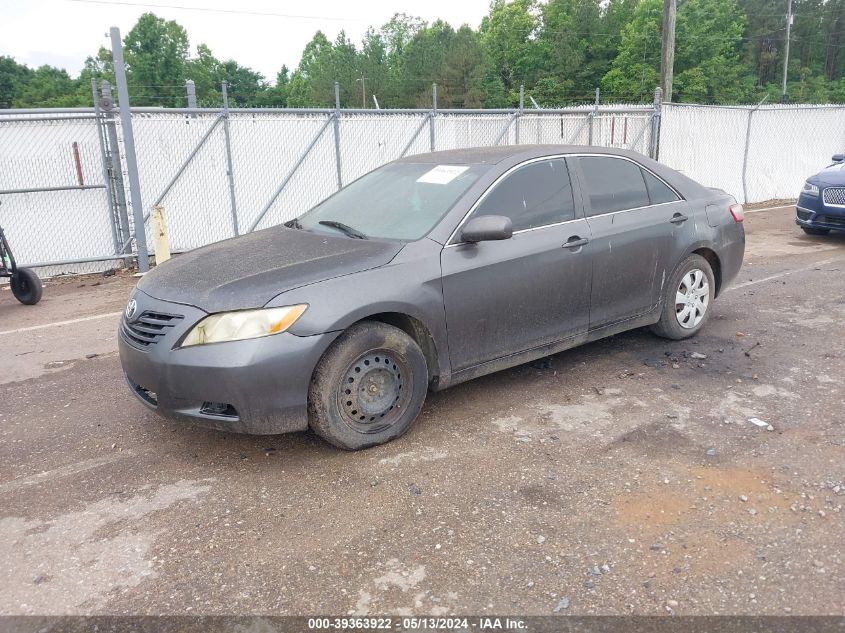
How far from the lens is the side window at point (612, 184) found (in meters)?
5.04

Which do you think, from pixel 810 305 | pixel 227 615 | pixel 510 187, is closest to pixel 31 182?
pixel 510 187

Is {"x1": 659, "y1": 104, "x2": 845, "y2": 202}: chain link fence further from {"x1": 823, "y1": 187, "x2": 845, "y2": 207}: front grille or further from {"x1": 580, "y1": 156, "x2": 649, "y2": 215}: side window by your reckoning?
{"x1": 580, "y1": 156, "x2": 649, "y2": 215}: side window

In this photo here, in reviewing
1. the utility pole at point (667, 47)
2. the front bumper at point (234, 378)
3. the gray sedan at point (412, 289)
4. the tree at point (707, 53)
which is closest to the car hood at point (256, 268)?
the gray sedan at point (412, 289)

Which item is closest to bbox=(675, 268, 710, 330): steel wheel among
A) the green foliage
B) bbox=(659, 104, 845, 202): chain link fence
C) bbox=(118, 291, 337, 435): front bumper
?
bbox=(118, 291, 337, 435): front bumper

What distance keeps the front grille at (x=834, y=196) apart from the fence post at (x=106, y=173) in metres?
10.5

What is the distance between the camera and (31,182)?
962 centimetres

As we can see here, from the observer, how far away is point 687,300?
5.70m

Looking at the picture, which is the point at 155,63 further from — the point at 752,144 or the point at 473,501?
the point at 473,501

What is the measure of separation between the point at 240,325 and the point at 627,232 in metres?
2.92

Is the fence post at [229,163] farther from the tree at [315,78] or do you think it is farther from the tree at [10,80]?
the tree at [10,80]

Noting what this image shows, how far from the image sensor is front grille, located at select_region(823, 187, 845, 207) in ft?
33.8

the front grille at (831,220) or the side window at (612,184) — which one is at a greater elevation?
the side window at (612,184)

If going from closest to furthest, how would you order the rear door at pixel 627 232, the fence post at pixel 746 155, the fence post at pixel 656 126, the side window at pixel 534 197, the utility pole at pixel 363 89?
1. the side window at pixel 534 197
2. the rear door at pixel 627 232
3. the fence post at pixel 656 126
4. the fence post at pixel 746 155
5. the utility pole at pixel 363 89

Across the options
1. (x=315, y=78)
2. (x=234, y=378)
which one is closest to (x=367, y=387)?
(x=234, y=378)
